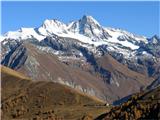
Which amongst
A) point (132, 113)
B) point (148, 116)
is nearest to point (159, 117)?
point (148, 116)

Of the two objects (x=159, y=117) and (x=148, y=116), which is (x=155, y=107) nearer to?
(x=148, y=116)

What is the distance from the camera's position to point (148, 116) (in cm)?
18712

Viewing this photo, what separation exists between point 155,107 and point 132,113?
12852 mm

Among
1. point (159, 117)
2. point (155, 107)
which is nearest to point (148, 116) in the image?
point (155, 107)

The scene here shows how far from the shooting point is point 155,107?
188750mm

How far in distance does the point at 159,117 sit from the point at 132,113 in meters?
30.3

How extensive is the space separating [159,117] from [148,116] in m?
17.6

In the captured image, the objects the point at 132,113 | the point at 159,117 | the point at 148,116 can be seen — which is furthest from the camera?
the point at 132,113

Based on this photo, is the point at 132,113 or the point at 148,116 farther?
the point at 132,113

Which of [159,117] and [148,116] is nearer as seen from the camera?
[159,117]

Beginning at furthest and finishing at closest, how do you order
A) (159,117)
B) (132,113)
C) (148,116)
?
(132,113), (148,116), (159,117)

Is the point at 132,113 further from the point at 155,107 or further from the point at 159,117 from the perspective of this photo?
the point at 159,117

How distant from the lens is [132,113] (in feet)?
654

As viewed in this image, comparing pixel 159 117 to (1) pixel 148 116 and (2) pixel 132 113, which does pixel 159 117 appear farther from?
(2) pixel 132 113
